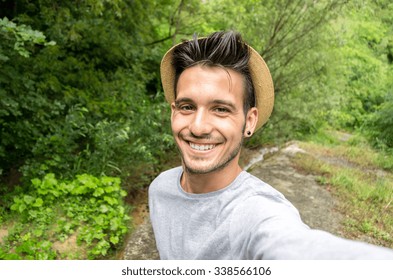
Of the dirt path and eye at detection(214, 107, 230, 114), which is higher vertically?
eye at detection(214, 107, 230, 114)

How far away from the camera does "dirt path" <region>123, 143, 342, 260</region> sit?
154 inches

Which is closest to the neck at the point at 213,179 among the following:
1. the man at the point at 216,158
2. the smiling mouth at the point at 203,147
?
the man at the point at 216,158

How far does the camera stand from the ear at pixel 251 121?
64.1 inches

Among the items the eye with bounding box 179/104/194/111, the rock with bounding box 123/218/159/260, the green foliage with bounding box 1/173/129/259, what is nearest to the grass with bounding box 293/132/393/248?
the rock with bounding box 123/218/159/260

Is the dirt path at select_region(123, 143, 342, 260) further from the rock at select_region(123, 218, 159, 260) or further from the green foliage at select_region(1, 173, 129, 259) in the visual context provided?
the green foliage at select_region(1, 173, 129, 259)

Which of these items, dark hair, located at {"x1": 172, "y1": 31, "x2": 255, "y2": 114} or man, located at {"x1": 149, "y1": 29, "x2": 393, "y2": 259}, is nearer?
man, located at {"x1": 149, "y1": 29, "x2": 393, "y2": 259}

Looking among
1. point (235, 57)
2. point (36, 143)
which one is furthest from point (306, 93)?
point (235, 57)

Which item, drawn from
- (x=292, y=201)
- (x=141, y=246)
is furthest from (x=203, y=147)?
(x=292, y=201)

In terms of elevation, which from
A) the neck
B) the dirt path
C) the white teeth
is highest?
the white teeth

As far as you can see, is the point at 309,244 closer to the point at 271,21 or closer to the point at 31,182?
the point at 31,182

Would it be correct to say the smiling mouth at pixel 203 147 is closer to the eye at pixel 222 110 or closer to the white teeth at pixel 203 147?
the white teeth at pixel 203 147

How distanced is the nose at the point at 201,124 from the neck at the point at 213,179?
187 millimetres

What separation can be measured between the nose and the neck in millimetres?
187
